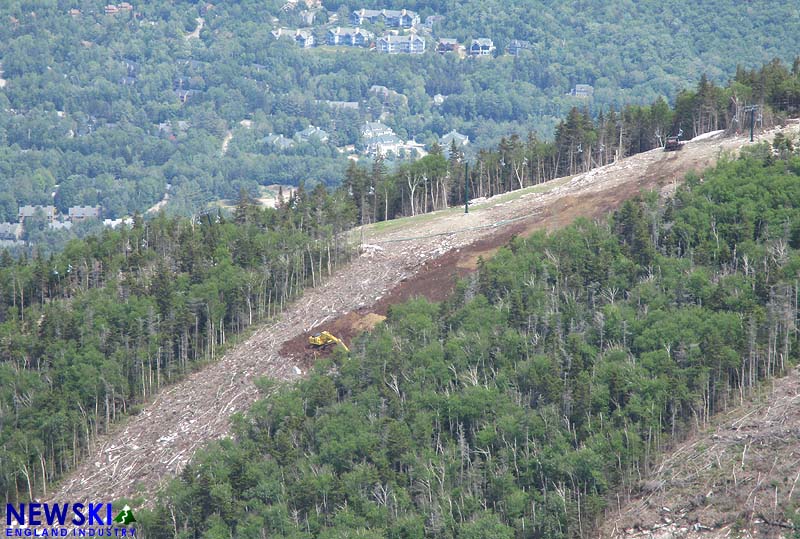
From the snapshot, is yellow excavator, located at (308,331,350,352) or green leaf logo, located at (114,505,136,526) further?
yellow excavator, located at (308,331,350,352)

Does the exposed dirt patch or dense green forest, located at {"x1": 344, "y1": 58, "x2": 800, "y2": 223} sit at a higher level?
dense green forest, located at {"x1": 344, "y1": 58, "x2": 800, "y2": 223}

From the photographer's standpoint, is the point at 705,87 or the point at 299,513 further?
→ the point at 705,87

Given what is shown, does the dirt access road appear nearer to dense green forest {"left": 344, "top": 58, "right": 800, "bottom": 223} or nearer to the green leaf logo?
the green leaf logo

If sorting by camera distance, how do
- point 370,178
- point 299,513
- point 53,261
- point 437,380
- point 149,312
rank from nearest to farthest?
point 299,513
point 437,380
point 149,312
point 53,261
point 370,178

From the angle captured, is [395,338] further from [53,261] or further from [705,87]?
[705,87]

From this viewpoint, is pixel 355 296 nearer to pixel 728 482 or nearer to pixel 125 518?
pixel 125 518

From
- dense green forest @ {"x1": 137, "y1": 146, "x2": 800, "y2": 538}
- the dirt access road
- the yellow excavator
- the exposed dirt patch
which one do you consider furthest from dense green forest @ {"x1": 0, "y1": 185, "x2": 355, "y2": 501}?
the exposed dirt patch

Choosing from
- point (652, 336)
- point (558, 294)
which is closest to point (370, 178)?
point (558, 294)
